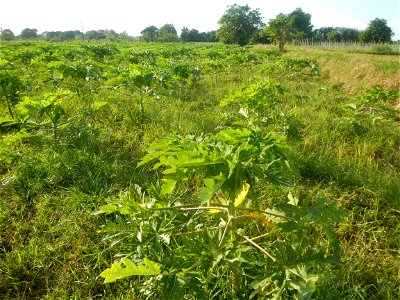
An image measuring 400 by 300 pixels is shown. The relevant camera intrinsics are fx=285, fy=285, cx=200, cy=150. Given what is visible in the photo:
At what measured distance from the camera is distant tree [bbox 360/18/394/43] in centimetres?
4728

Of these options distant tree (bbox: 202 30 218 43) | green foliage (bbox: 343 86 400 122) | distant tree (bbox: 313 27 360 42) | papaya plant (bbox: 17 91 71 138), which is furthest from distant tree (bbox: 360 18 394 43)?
papaya plant (bbox: 17 91 71 138)

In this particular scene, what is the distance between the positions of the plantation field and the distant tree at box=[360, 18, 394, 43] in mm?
52120

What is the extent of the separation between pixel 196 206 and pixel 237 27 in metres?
53.5

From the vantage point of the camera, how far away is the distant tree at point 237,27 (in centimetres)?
4997

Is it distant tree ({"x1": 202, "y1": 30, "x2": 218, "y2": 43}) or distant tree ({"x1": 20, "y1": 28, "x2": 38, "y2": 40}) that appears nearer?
distant tree ({"x1": 202, "y1": 30, "x2": 218, "y2": 43})

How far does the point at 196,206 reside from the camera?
2.30m

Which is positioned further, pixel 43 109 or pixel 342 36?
pixel 342 36

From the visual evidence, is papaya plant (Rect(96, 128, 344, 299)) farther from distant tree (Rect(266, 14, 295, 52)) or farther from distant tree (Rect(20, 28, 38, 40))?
distant tree (Rect(20, 28, 38, 40))

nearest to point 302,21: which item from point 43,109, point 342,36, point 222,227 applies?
point 342,36

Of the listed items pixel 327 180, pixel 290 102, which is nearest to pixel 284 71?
pixel 290 102

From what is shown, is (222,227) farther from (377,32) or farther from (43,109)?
(377,32)

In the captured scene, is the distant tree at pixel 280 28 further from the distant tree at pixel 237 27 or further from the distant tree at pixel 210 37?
the distant tree at pixel 210 37

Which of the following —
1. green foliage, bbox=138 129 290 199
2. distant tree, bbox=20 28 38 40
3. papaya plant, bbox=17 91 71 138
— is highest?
distant tree, bbox=20 28 38 40

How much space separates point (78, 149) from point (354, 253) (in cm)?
321
